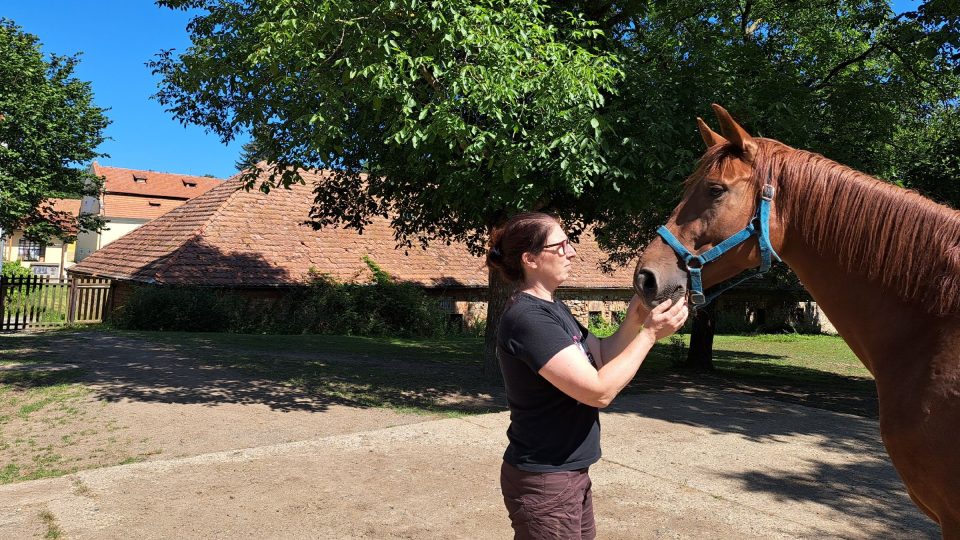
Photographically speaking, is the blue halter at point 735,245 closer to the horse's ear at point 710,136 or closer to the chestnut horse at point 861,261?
the chestnut horse at point 861,261

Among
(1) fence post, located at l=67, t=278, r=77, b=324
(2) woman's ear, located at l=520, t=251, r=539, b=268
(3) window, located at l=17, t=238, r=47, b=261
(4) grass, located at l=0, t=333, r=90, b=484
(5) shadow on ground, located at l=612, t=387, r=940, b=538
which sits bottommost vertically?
(4) grass, located at l=0, t=333, r=90, b=484

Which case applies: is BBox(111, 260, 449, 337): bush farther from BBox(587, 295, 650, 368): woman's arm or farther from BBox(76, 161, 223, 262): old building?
BBox(76, 161, 223, 262): old building

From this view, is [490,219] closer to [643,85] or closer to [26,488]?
[643,85]

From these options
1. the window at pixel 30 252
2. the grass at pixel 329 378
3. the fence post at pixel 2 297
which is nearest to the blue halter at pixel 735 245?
the grass at pixel 329 378

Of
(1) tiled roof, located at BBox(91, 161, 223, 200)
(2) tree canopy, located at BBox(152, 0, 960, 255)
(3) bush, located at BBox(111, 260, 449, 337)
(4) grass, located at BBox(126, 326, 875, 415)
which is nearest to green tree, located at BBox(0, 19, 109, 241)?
(2) tree canopy, located at BBox(152, 0, 960, 255)

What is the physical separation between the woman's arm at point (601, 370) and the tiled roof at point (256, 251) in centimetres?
1830

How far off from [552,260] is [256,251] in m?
20.5

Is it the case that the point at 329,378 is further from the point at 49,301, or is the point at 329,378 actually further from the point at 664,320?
the point at 49,301

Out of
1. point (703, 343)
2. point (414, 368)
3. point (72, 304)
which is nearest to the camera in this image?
point (414, 368)

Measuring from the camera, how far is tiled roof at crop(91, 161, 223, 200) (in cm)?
4984

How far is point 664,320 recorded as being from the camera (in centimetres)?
217

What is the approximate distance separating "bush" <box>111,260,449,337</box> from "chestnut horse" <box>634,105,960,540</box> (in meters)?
18.1

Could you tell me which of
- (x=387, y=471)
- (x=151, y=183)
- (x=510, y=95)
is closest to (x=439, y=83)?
(x=510, y=95)

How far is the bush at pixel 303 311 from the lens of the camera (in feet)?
59.3
